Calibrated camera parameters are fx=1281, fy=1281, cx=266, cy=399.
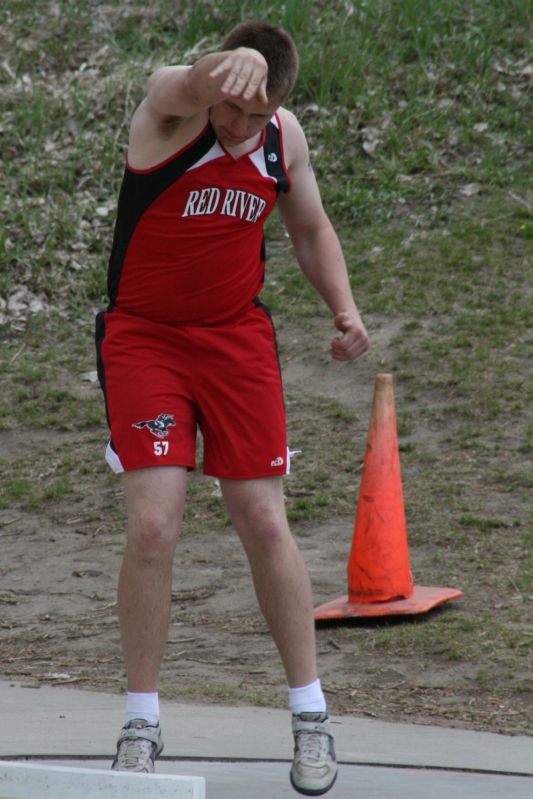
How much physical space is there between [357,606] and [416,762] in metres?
2.11

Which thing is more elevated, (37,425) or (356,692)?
(37,425)

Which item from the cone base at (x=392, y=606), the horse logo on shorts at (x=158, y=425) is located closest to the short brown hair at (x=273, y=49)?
the horse logo on shorts at (x=158, y=425)

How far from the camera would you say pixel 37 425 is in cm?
906

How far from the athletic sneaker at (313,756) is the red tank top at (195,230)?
1.16 metres

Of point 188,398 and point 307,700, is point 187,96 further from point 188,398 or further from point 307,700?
point 307,700

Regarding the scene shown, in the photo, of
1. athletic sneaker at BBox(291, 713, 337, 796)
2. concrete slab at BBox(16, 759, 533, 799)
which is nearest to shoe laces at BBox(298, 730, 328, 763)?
athletic sneaker at BBox(291, 713, 337, 796)

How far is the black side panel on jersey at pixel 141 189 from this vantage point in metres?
3.48

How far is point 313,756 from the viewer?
3.41 m

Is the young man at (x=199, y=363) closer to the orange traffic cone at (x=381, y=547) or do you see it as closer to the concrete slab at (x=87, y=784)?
the concrete slab at (x=87, y=784)

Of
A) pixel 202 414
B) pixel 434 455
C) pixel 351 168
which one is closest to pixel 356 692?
pixel 202 414

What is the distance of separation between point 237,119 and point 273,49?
0.24m

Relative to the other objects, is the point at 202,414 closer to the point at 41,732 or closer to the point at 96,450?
the point at 41,732

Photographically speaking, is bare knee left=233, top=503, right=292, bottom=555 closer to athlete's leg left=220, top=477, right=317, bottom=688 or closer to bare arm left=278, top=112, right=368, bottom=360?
athlete's leg left=220, top=477, right=317, bottom=688

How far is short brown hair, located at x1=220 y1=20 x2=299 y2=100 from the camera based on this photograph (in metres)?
3.43
